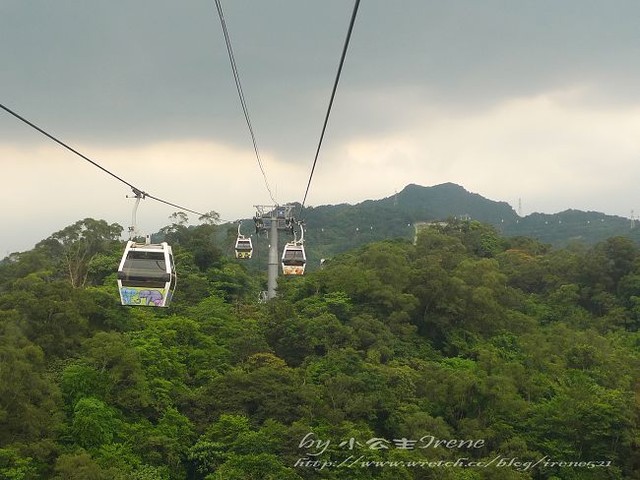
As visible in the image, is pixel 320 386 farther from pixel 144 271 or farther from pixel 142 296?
pixel 144 271

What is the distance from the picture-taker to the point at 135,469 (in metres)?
13.8

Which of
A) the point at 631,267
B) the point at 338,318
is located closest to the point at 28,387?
the point at 338,318

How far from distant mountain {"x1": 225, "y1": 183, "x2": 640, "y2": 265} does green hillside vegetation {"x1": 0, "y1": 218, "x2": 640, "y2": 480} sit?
38537 millimetres

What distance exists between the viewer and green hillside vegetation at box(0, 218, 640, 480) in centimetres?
1387

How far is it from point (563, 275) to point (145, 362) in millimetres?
22831

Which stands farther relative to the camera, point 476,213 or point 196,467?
point 476,213

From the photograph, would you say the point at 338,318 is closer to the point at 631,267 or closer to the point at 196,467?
the point at 196,467

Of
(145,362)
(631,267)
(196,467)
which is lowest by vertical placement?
(196,467)

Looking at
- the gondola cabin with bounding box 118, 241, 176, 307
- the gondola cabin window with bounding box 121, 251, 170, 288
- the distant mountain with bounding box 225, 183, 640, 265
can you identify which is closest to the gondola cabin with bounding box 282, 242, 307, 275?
the gondola cabin with bounding box 118, 241, 176, 307

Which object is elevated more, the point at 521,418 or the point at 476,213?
the point at 476,213

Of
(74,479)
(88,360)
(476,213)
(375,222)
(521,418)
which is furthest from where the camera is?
(476,213)

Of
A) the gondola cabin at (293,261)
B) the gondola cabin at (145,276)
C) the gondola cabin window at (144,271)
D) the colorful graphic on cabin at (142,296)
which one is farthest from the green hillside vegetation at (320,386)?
the gondola cabin window at (144,271)

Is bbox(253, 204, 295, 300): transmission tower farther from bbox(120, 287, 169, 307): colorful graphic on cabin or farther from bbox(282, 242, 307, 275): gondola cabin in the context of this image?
bbox(120, 287, 169, 307): colorful graphic on cabin

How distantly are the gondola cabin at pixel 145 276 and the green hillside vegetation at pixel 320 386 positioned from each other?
3.42 meters
